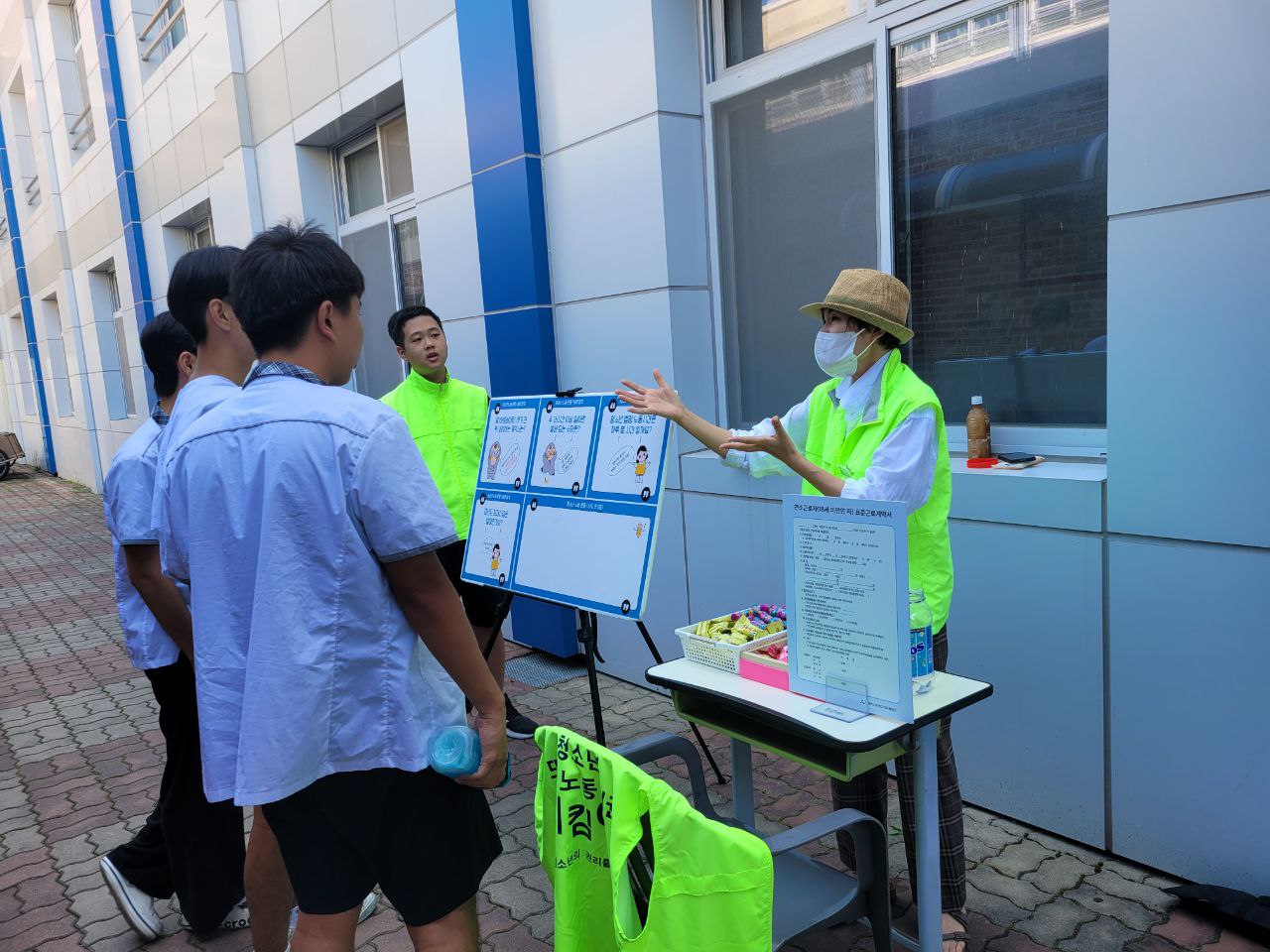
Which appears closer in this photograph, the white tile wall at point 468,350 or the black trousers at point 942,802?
the black trousers at point 942,802

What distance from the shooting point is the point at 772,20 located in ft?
13.0

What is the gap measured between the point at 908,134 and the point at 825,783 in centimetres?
262

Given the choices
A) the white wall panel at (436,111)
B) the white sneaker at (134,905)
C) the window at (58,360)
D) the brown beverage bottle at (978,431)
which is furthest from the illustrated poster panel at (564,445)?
the window at (58,360)

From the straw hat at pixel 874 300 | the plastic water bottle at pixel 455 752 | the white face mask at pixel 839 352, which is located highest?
the straw hat at pixel 874 300

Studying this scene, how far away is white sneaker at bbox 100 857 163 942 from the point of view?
9.25 feet

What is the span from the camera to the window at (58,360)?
17.0 metres

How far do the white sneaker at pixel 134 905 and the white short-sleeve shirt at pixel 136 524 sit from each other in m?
0.78

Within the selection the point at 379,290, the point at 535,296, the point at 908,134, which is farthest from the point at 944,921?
the point at 379,290

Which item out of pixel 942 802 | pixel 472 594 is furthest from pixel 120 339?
pixel 942 802

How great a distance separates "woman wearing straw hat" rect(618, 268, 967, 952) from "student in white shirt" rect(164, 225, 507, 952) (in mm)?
1108

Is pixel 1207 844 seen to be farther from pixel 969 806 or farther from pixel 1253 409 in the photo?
pixel 1253 409

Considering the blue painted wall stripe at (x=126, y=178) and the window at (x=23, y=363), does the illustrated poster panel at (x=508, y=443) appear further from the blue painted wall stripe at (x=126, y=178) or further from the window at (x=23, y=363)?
the window at (x=23, y=363)

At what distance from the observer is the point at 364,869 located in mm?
1736

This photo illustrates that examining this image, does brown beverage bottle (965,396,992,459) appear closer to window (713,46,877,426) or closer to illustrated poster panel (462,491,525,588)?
window (713,46,877,426)
